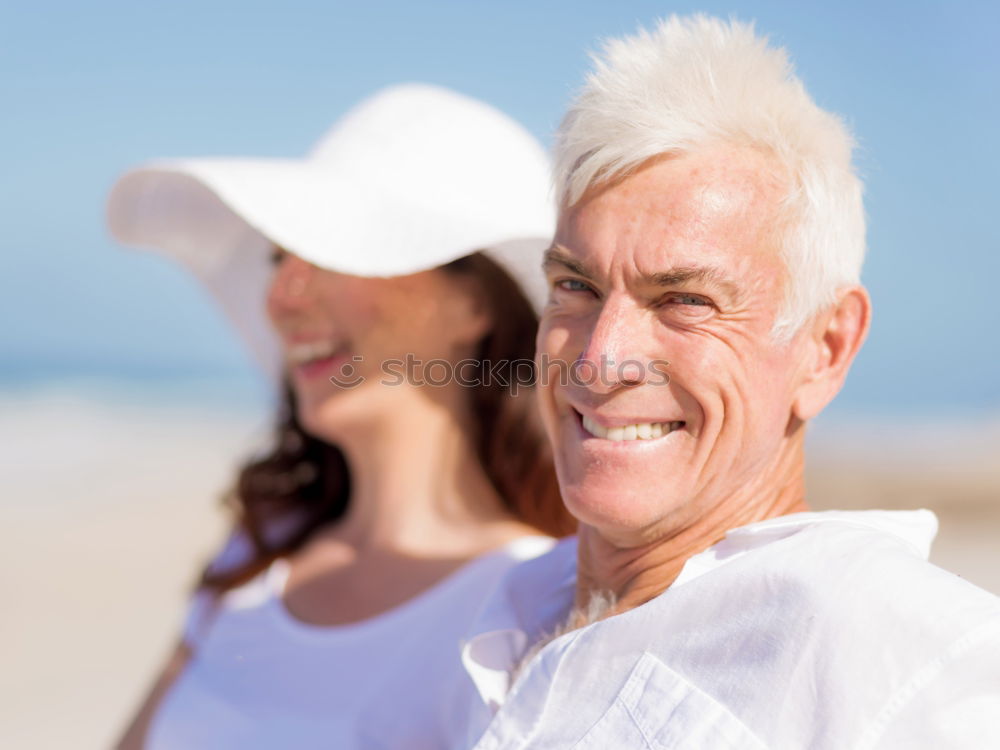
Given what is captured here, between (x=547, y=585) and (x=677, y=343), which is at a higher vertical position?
(x=677, y=343)

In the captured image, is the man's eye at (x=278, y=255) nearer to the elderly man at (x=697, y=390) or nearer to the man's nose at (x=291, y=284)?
the man's nose at (x=291, y=284)

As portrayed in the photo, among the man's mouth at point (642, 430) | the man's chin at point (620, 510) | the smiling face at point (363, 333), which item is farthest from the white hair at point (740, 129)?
the smiling face at point (363, 333)

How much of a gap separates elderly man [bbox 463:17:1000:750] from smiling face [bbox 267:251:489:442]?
1.16 metres

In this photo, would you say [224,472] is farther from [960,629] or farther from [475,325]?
[960,629]

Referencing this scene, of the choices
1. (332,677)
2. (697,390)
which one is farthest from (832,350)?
(332,677)

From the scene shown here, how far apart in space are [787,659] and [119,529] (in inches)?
422

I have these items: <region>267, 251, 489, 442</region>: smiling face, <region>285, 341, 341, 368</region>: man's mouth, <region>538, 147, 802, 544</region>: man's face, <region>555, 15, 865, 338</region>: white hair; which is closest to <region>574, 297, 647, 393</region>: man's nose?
<region>538, 147, 802, 544</region>: man's face

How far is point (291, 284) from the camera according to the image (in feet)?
9.99

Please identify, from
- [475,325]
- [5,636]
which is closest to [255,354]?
[475,325]

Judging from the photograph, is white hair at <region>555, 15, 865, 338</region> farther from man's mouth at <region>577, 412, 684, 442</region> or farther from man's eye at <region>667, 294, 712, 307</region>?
man's mouth at <region>577, 412, 684, 442</region>

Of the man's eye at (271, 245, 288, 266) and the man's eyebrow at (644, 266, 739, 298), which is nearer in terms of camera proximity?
the man's eyebrow at (644, 266, 739, 298)

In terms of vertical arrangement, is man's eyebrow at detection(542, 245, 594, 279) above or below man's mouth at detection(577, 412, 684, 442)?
above

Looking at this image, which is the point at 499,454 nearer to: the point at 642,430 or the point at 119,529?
the point at 642,430

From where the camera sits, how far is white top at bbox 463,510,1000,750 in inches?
47.8
